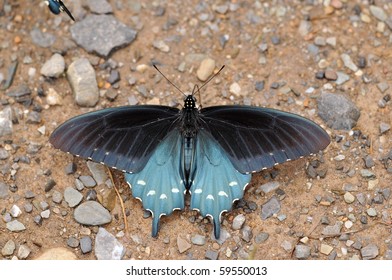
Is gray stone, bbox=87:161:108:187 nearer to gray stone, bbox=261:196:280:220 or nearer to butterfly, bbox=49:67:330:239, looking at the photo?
butterfly, bbox=49:67:330:239

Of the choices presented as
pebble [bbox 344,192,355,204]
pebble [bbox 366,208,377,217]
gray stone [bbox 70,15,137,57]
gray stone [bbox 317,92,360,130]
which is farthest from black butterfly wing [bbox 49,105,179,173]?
pebble [bbox 366,208,377,217]

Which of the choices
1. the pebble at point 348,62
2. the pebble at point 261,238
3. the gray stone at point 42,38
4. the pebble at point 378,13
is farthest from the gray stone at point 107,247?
the pebble at point 378,13

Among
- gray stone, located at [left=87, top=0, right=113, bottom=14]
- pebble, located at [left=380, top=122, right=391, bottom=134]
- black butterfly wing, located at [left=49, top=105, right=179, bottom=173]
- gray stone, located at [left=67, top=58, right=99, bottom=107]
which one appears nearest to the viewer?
black butterfly wing, located at [left=49, top=105, right=179, bottom=173]

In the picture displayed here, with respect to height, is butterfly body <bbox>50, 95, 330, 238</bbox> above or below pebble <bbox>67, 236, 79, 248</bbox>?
above

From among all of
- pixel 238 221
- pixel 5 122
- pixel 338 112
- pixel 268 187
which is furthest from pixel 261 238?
pixel 5 122

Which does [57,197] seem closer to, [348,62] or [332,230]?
[332,230]

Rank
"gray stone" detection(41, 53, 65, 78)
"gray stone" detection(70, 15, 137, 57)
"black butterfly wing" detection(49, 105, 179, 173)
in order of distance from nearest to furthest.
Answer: "black butterfly wing" detection(49, 105, 179, 173) → "gray stone" detection(41, 53, 65, 78) → "gray stone" detection(70, 15, 137, 57)

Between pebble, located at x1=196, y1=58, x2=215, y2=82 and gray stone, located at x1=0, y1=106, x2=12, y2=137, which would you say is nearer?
gray stone, located at x1=0, y1=106, x2=12, y2=137

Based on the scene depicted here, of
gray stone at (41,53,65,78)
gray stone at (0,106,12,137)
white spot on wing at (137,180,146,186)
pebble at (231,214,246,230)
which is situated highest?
gray stone at (41,53,65,78)
